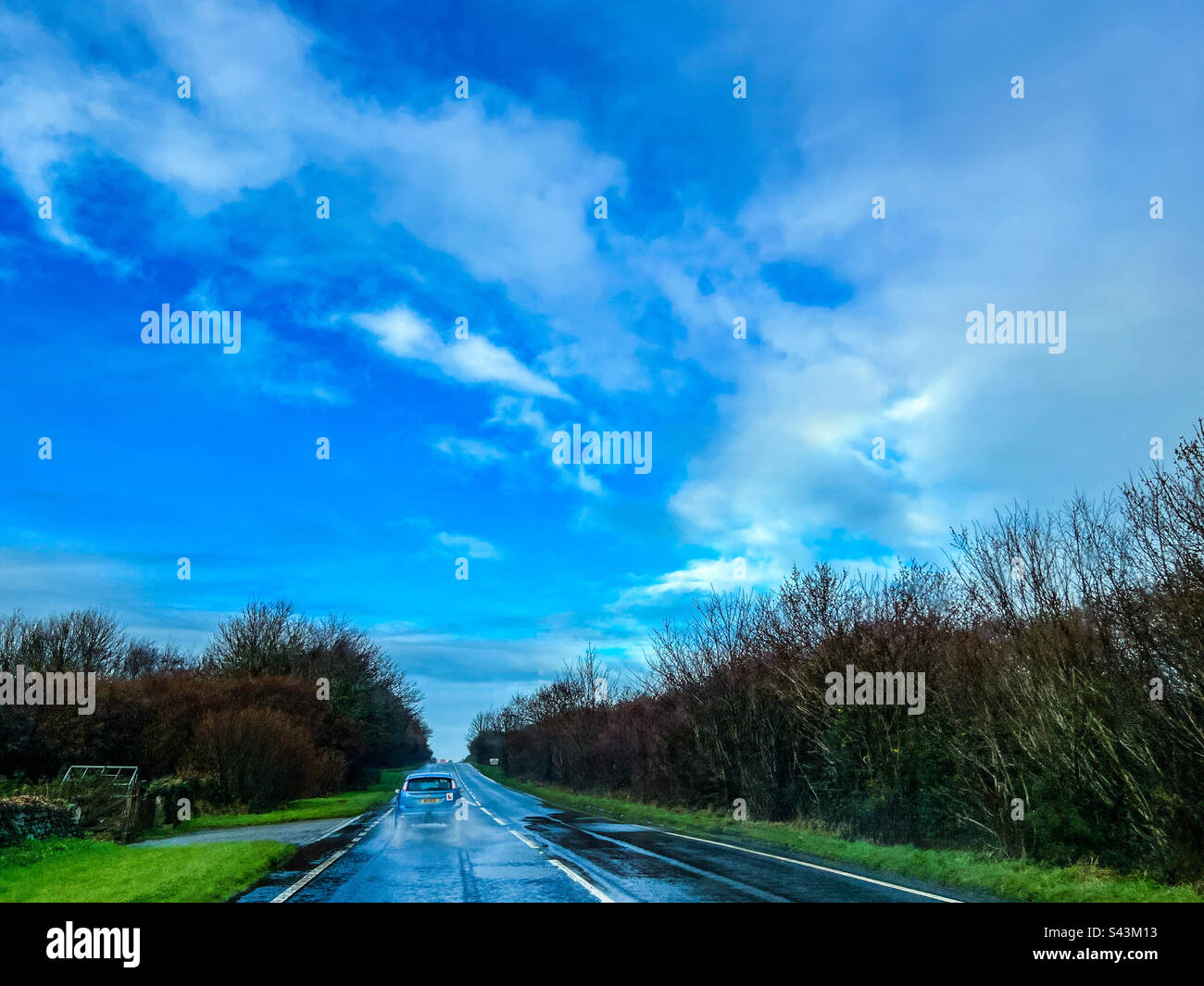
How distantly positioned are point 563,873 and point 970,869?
20.4 ft

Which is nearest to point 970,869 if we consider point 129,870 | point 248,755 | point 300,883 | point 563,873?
point 563,873

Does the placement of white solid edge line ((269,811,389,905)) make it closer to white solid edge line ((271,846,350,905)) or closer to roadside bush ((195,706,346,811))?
white solid edge line ((271,846,350,905))

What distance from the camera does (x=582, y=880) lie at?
42.0 ft

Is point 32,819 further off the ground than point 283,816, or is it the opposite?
point 32,819

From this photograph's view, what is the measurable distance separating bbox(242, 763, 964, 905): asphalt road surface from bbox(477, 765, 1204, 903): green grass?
0.73 metres

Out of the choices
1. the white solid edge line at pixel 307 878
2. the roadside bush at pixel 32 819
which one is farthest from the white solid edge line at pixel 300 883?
the roadside bush at pixel 32 819

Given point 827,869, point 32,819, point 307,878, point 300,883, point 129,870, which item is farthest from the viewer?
point 32,819

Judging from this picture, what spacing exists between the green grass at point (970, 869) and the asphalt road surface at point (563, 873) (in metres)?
0.73

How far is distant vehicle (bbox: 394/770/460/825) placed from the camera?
84.0ft

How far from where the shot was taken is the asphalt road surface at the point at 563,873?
11.5 meters

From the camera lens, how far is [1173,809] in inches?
484

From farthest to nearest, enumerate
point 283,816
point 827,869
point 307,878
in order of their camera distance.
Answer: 1. point 283,816
2. point 827,869
3. point 307,878

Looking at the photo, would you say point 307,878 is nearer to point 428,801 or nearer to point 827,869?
point 827,869
